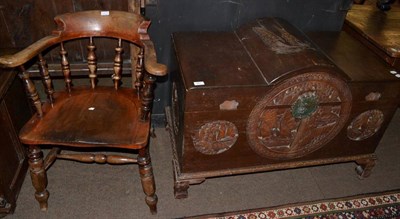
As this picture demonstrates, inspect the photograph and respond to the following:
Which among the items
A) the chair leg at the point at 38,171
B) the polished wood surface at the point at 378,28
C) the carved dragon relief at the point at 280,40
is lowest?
the chair leg at the point at 38,171

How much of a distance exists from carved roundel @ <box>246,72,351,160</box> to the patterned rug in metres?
0.31

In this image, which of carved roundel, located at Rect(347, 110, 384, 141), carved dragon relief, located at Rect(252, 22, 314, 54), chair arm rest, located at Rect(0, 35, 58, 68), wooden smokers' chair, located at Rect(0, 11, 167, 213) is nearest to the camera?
chair arm rest, located at Rect(0, 35, 58, 68)

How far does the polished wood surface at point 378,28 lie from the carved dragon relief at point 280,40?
0.69 m

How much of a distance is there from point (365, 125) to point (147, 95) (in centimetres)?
125

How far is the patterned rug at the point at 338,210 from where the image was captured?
184cm

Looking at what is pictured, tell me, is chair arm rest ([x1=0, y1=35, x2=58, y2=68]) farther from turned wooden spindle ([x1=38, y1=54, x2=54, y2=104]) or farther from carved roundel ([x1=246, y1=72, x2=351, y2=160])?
carved roundel ([x1=246, y1=72, x2=351, y2=160])

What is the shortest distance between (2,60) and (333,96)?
153 cm

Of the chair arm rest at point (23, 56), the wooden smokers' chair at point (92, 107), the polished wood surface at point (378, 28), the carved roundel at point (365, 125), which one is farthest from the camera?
the polished wood surface at point (378, 28)

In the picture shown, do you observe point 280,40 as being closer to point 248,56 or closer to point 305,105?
point 248,56

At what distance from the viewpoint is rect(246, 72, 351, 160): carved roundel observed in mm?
1587

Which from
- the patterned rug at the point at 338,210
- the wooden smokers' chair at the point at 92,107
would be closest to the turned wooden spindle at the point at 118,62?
the wooden smokers' chair at the point at 92,107

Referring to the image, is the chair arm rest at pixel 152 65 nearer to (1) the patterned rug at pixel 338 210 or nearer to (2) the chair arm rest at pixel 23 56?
(2) the chair arm rest at pixel 23 56

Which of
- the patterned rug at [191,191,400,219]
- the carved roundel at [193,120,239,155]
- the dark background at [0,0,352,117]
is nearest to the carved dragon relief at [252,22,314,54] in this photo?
the dark background at [0,0,352,117]

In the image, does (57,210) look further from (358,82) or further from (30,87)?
(358,82)
